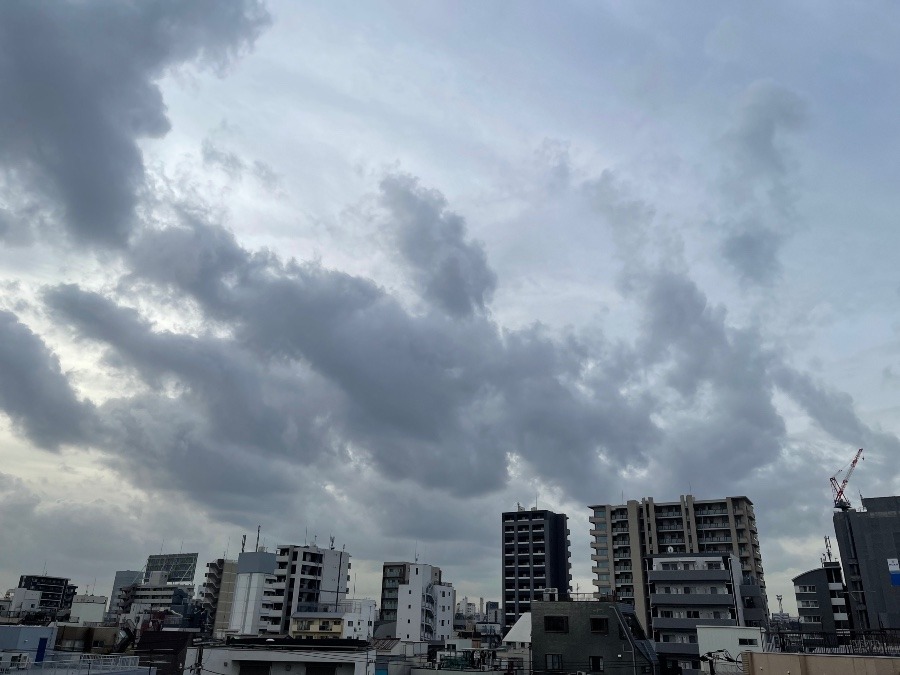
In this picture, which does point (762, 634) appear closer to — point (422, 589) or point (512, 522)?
point (422, 589)

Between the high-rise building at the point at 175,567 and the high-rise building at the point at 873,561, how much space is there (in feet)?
496

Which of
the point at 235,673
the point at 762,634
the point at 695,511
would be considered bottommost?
the point at 235,673

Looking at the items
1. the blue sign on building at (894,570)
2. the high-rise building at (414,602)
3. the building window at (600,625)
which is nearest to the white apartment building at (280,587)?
the high-rise building at (414,602)

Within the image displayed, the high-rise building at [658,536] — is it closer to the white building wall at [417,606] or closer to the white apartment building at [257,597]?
the white building wall at [417,606]

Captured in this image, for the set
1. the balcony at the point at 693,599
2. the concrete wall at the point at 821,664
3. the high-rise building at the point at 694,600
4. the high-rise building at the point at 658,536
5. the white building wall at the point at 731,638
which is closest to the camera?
the concrete wall at the point at 821,664

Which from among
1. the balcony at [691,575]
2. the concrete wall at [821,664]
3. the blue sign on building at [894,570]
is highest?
the blue sign on building at [894,570]

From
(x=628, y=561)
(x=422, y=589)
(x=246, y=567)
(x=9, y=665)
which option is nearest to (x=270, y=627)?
(x=246, y=567)

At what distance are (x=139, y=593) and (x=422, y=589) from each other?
8571cm

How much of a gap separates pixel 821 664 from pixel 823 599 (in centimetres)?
9800

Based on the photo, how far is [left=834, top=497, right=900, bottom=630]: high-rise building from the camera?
347 ft

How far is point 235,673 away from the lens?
57938 mm

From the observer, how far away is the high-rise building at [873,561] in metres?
106

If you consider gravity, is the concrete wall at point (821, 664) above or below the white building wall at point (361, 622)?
below

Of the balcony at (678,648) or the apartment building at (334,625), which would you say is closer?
the balcony at (678,648)
